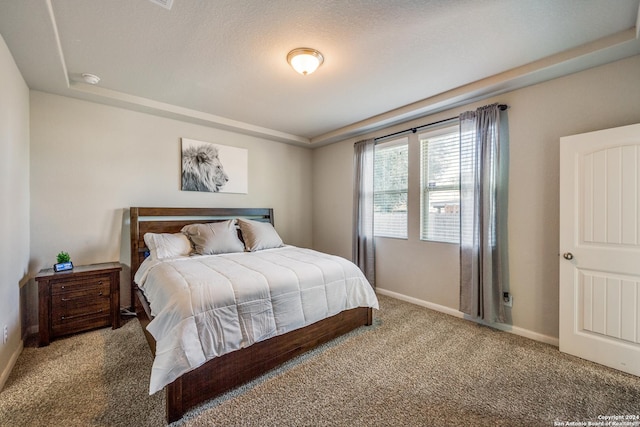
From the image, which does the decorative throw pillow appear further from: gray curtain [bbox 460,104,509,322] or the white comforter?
gray curtain [bbox 460,104,509,322]

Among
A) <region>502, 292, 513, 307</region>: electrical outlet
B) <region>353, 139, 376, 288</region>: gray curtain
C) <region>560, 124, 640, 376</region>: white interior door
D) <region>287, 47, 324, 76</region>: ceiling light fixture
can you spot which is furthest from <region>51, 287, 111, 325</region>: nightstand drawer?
<region>560, 124, 640, 376</region>: white interior door

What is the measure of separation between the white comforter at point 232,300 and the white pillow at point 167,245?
149mm

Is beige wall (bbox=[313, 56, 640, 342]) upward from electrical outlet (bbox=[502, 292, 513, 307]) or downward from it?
upward

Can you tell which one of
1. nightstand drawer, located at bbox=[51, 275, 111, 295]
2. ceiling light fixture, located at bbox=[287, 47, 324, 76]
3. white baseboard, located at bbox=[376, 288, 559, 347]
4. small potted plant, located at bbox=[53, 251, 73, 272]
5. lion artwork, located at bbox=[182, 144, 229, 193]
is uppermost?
ceiling light fixture, located at bbox=[287, 47, 324, 76]

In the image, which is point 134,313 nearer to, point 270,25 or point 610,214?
point 270,25

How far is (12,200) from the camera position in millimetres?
2189

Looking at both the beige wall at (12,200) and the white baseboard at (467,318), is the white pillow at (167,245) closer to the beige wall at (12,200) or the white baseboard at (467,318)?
the beige wall at (12,200)

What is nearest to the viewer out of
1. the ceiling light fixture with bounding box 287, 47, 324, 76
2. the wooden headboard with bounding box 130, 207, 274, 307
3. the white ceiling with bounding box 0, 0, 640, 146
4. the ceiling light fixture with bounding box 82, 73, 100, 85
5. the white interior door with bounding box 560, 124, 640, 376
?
the white ceiling with bounding box 0, 0, 640, 146

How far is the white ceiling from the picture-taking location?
69.1 inches

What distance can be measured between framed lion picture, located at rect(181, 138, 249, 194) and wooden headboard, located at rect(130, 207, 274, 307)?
331mm

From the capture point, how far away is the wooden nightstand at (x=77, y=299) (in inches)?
96.6

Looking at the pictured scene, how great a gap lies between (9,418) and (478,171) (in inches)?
161

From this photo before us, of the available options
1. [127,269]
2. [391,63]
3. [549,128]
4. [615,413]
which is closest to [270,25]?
[391,63]

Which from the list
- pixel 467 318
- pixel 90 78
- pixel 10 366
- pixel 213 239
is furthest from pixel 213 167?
pixel 467 318
